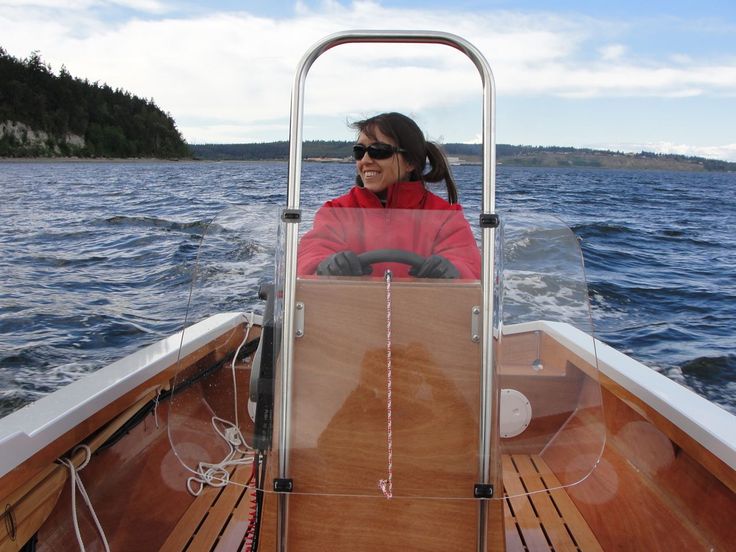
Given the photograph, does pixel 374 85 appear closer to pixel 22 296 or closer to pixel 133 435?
pixel 133 435

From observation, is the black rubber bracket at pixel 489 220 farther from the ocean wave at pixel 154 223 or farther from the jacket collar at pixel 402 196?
the ocean wave at pixel 154 223

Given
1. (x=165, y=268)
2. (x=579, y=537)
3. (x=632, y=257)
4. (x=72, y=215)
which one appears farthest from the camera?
(x=72, y=215)

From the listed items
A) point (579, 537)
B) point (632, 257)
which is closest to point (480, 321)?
point (579, 537)

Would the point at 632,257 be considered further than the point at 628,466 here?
Yes

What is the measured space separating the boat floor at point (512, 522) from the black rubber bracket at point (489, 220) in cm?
87

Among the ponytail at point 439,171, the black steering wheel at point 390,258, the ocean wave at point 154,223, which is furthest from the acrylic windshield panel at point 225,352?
the ocean wave at point 154,223

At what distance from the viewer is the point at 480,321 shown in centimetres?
168

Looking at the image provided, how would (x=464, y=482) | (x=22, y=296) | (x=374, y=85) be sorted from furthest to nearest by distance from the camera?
(x=22, y=296) < (x=374, y=85) < (x=464, y=482)

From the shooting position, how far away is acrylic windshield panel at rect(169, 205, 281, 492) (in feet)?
→ 5.43

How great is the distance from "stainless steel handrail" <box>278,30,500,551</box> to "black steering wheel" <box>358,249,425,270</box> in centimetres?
20

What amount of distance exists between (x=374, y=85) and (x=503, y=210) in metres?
0.59

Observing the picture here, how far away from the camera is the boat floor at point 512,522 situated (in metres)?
2.37

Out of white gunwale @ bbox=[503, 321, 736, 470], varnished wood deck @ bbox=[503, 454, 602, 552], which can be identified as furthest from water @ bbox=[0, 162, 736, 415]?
varnished wood deck @ bbox=[503, 454, 602, 552]

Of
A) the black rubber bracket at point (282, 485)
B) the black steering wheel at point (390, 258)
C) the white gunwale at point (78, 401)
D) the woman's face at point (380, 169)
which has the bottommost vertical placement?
the black rubber bracket at point (282, 485)
